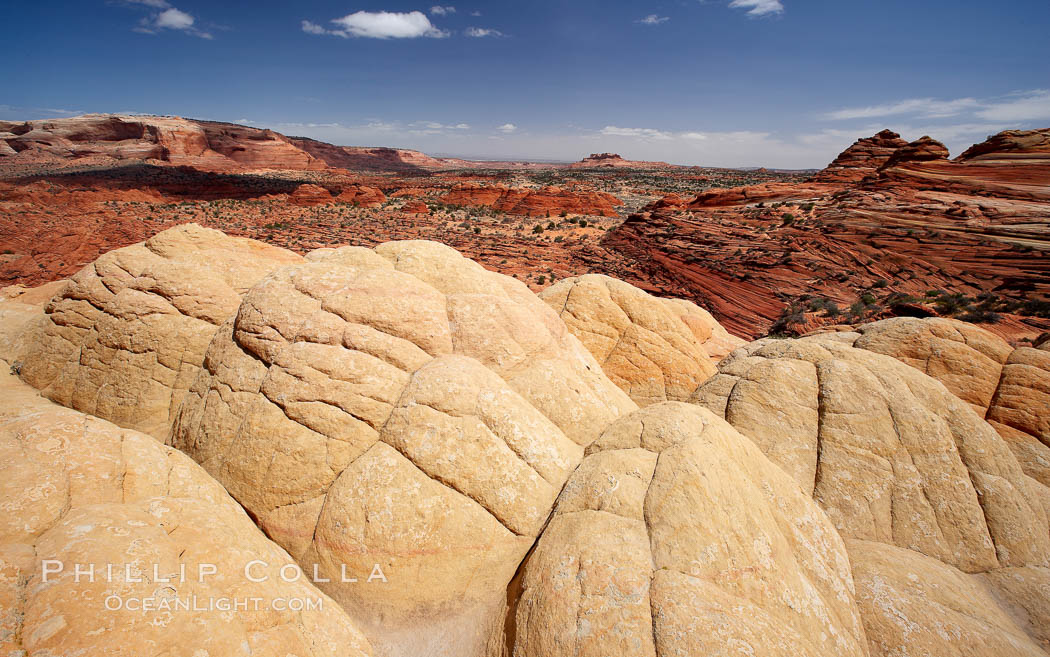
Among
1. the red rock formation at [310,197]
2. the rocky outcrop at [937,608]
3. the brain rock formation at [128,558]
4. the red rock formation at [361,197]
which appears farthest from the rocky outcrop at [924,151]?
the red rock formation at [310,197]

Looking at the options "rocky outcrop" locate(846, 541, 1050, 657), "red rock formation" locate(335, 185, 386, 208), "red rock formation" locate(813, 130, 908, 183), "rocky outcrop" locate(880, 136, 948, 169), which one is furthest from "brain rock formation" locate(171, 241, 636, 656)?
"red rock formation" locate(813, 130, 908, 183)

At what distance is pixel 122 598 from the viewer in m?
3.16

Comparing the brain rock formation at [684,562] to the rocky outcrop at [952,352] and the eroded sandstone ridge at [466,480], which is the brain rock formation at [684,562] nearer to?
the eroded sandstone ridge at [466,480]

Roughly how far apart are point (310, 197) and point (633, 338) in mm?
60042

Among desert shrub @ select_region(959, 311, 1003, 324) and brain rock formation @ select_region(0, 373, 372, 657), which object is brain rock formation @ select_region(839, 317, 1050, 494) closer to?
brain rock formation @ select_region(0, 373, 372, 657)

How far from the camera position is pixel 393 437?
5.24m

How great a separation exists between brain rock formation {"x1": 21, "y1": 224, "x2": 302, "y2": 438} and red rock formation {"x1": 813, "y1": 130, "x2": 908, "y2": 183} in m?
64.4

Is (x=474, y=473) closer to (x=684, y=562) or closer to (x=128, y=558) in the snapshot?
(x=684, y=562)

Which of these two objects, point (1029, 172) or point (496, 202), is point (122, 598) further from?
point (496, 202)

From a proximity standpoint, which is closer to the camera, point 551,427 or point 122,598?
point 122,598

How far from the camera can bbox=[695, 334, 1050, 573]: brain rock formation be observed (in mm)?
5930

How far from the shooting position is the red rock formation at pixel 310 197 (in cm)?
5709

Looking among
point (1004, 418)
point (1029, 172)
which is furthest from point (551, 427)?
point (1029, 172)

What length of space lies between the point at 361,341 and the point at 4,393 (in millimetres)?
5108
